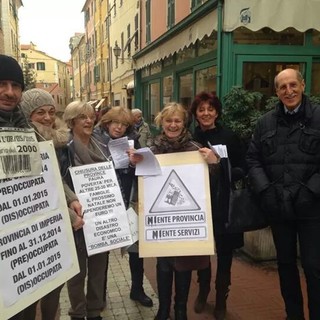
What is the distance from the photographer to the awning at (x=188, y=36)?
6.42 meters

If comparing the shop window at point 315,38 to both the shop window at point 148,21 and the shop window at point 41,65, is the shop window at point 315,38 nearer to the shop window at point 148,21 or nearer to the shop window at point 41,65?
the shop window at point 148,21

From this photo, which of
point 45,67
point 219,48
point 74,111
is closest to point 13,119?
point 74,111

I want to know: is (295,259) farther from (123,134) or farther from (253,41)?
(253,41)

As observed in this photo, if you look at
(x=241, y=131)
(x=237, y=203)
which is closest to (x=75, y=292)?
(x=237, y=203)

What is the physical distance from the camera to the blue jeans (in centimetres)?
274

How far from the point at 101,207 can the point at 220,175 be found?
0.92 metres

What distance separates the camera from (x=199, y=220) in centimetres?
281

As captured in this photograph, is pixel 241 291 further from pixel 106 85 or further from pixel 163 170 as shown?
pixel 106 85

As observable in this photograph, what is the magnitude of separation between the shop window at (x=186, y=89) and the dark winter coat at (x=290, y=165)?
639 centimetres

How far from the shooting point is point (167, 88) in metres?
11.8

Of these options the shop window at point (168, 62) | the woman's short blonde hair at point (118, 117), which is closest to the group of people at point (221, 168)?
the woman's short blonde hair at point (118, 117)

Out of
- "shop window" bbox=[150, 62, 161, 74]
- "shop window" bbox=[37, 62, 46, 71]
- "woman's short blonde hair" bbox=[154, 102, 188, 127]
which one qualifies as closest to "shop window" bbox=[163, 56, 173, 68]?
"shop window" bbox=[150, 62, 161, 74]

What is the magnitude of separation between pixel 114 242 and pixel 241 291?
5.78ft

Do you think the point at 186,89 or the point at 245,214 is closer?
the point at 245,214
